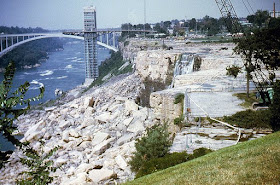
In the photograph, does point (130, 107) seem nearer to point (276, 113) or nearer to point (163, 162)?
point (163, 162)

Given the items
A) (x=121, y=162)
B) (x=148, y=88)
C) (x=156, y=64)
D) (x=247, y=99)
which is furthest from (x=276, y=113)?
(x=156, y=64)

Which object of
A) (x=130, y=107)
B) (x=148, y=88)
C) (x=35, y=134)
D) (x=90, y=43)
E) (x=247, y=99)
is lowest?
(x=35, y=134)

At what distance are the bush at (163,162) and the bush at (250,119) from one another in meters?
2.39

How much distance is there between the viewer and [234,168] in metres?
5.40

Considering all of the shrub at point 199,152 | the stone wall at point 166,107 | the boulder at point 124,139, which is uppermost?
the stone wall at point 166,107

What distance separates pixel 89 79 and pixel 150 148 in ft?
134

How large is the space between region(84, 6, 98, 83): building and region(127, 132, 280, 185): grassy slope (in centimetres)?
4259

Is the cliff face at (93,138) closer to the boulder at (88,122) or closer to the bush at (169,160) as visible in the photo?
the boulder at (88,122)

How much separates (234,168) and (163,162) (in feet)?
7.55

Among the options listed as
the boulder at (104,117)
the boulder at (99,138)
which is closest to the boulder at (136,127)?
the boulder at (99,138)

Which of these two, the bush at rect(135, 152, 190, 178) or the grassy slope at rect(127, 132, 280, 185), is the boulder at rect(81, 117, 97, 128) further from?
the grassy slope at rect(127, 132, 280, 185)

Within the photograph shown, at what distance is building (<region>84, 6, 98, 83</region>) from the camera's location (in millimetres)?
49062

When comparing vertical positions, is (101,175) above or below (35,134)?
above

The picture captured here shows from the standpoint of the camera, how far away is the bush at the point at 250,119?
8852 millimetres
